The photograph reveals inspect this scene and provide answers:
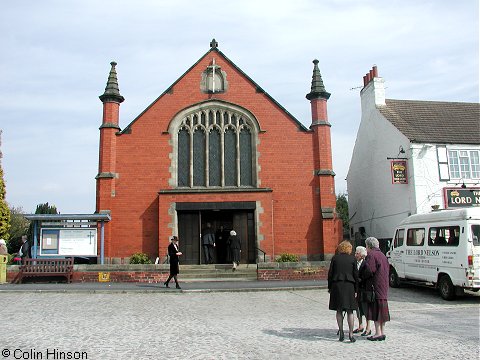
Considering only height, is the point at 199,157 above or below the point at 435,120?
below

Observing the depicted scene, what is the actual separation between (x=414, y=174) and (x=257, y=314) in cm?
1424

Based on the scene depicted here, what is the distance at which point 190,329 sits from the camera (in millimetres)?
8406

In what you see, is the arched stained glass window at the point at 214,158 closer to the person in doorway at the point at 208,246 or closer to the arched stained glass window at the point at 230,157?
the arched stained glass window at the point at 230,157

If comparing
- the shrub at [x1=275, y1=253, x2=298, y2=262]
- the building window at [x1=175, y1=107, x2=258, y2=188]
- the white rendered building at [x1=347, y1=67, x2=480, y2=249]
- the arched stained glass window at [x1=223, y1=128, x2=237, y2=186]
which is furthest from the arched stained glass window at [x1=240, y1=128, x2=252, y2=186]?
the white rendered building at [x1=347, y1=67, x2=480, y2=249]

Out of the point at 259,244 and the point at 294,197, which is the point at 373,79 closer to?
the point at 294,197

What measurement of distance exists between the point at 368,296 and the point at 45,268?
13.2 metres

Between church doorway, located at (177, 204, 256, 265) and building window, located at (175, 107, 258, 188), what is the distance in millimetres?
1491

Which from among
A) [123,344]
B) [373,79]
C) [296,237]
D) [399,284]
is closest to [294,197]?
[296,237]

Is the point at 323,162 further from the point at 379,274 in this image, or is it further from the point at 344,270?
the point at 344,270

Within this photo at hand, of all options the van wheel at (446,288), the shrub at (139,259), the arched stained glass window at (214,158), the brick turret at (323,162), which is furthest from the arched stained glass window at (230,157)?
the van wheel at (446,288)

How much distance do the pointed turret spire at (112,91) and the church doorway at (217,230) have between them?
21.8 feet

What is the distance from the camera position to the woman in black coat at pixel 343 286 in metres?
7.52

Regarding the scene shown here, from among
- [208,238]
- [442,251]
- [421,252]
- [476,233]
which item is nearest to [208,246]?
[208,238]

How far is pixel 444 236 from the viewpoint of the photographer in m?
13.5
